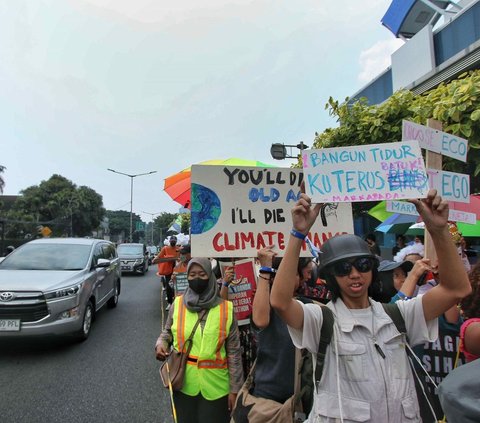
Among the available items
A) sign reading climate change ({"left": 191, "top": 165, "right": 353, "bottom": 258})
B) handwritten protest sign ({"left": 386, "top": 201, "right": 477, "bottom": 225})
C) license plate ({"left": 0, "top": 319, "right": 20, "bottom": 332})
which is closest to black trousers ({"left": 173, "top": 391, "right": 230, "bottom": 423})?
sign reading climate change ({"left": 191, "top": 165, "right": 353, "bottom": 258})

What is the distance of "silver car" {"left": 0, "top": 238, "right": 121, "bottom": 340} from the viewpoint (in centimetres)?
517

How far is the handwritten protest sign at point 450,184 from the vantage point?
2.55 meters

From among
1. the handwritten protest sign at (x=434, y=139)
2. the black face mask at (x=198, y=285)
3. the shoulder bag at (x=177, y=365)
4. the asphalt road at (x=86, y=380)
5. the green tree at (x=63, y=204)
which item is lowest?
the asphalt road at (x=86, y=380)

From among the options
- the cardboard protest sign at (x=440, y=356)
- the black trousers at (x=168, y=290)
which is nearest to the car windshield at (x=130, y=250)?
the black trousers at (x=168, y=290)

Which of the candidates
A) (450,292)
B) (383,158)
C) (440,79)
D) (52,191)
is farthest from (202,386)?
(52,191)

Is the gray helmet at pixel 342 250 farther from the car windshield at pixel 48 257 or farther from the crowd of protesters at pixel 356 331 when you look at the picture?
the car windshield at pixel 48 257

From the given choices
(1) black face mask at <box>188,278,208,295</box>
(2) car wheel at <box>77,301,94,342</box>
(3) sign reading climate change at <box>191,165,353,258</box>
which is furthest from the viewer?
(2) car wheel at <box>77,301,94,342</box>

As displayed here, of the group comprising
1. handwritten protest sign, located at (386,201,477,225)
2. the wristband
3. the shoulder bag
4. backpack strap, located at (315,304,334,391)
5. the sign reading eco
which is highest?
the sign reading eco

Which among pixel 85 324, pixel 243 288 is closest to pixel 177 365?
pixel 243 288

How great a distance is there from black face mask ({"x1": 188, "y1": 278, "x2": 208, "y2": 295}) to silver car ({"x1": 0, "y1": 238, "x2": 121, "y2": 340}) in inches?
138

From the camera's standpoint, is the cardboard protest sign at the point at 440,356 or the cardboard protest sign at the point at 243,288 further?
the cardboard protest sign at the point at 243,288

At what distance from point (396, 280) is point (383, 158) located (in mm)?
1337

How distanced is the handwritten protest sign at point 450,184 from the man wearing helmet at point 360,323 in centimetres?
89

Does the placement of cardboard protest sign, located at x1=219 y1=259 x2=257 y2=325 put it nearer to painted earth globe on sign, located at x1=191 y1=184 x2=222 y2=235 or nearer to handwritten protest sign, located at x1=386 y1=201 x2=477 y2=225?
painted earth globe on sign, located at x1=191 y1=184 x2=222 y2=235
